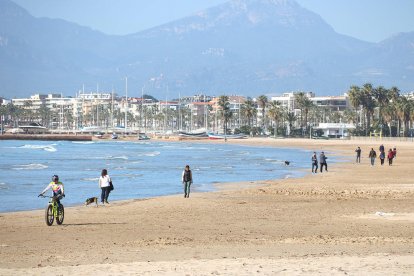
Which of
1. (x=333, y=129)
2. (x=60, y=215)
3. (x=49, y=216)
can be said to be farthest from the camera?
(x=333, y=129)

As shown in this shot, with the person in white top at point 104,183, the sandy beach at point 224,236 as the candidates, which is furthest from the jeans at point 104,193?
the sandy beach at point 224,236

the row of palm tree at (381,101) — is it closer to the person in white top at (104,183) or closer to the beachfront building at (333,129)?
the beachfront building at (333,129)

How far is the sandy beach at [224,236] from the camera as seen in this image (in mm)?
12498

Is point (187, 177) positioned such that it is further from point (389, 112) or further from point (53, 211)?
point (389, 112)

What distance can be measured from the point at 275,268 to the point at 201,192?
68.4ft

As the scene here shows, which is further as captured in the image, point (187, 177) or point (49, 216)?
point (187, 177)

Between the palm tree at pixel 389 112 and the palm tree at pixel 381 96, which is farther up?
the palm tree at pixel 381 96

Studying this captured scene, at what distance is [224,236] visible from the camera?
17.5m

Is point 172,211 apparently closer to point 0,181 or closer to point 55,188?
point 55,188

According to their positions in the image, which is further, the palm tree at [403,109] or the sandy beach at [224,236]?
the palm tree at [403,109]

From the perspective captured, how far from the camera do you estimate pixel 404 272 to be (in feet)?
37.8

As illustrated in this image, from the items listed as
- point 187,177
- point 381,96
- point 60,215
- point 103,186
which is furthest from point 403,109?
point 60,215

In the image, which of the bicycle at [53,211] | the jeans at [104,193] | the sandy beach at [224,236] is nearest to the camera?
the sandy beach at [224,236]

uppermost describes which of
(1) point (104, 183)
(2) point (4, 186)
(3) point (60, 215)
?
(1) point (104, 183)
